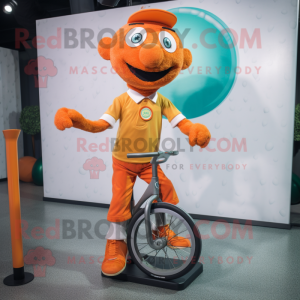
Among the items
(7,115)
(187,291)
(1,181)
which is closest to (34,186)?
(1,181)

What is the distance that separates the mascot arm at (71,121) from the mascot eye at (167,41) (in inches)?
22.8

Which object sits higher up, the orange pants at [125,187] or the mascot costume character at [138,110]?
the mascot costume character at [138,110]

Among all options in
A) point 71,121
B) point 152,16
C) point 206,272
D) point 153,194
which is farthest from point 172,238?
point 152,16

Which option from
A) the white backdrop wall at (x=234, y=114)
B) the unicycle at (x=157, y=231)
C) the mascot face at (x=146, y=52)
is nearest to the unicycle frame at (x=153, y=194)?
the unicycle at (x=157, y=231)

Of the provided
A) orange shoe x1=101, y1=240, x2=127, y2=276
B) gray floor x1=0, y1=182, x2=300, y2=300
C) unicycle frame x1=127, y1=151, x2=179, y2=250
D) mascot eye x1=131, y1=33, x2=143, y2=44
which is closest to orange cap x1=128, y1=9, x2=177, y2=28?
mascot eye x1=131, y1=33, x2=143, y2=44

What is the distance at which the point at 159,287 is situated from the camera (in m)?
1.87

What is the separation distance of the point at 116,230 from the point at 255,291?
90cm

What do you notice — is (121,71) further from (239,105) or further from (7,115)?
(7,115)

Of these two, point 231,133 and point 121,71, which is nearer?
point 121,71

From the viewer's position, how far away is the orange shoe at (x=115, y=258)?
6.21 feet

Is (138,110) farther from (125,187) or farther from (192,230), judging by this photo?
(192,230)

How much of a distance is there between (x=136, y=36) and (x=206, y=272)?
61.1 inches

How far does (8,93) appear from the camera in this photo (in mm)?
5195

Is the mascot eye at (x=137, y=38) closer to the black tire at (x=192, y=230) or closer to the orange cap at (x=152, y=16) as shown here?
the orange cap at (x=152, y=16)
